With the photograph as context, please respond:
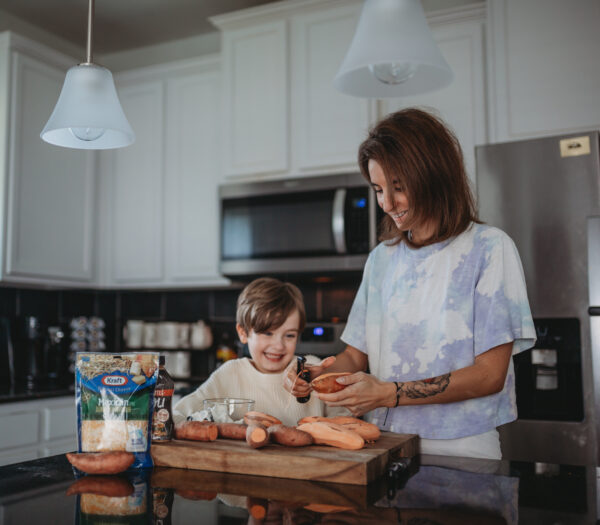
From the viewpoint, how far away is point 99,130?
1.50 metres

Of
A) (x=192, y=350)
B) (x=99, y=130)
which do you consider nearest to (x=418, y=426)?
(x=99, y=130)

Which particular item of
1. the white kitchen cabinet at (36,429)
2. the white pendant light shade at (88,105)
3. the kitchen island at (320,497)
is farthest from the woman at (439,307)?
the white kitchen cabinet at (36,429)

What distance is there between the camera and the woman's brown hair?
141 centimetres

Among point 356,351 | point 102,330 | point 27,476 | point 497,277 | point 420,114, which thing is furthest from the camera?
point 102,330

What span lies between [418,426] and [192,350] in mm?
2342

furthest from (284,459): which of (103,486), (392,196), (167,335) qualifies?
(167,335)

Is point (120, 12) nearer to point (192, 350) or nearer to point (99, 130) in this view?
point (192, 350)

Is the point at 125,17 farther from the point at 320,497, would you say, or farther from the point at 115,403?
the point at 320,497

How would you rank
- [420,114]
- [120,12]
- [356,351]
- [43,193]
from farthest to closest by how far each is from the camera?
[120,12], [43,193], [356,351], [420,114]

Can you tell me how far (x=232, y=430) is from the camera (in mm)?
1150

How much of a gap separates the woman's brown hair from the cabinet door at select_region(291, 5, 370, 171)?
1388mm

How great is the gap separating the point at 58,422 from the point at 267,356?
1.59 meters

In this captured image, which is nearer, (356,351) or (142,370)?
(142,370)

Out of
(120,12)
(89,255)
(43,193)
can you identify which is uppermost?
(120,12)
